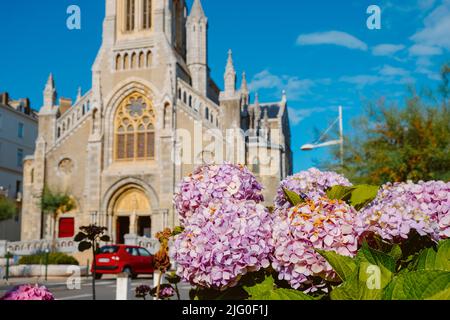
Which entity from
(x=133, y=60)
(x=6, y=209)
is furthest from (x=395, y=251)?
(x=6, y=209)

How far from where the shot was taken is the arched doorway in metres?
30.3

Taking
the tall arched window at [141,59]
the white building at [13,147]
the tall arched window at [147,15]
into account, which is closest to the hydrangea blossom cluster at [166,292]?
the tall arched window at [141,59]

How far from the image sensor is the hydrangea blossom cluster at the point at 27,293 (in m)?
1.64

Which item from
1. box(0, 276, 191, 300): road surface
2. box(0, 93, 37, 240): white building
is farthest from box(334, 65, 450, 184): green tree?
box(0, 93, 37, 240): white building

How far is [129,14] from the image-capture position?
33594 mm

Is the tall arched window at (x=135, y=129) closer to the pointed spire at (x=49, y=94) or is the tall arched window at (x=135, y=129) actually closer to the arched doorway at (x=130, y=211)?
the arched doorway at (x=130, y=211)

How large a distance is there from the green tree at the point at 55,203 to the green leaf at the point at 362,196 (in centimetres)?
2876

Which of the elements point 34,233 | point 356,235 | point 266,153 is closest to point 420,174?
point 356,235

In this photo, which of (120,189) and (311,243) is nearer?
(311,243)

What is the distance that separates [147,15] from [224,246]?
110 ft

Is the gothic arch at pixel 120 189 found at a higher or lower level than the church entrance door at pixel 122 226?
higher

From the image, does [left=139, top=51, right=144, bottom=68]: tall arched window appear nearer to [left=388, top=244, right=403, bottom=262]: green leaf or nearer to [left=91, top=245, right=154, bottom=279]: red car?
[left=91, top=245, right=154, bottom=279]: red car

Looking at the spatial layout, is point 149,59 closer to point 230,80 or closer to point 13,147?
point 230,80
